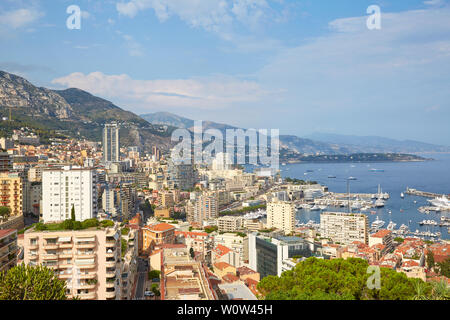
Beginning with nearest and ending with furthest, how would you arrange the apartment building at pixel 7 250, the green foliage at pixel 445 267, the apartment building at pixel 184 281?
the apartment building at pixel 184 281
the apartment building at pixel 7 250
the green foliage at pixel 445 267

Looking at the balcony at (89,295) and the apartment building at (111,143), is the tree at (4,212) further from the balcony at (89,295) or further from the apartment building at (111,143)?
the apartment building at (111,143)

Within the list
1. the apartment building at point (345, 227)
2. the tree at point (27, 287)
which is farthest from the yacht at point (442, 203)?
the tree at point (27, 287)

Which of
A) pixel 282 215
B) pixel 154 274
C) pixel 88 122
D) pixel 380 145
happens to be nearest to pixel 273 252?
pixel 154 274

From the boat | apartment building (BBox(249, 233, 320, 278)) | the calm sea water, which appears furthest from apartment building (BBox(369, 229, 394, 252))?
the boat

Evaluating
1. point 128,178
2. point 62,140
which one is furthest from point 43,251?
point 62,140

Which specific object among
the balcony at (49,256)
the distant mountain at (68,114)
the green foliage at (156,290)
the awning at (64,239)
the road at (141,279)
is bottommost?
the road at (141,279)

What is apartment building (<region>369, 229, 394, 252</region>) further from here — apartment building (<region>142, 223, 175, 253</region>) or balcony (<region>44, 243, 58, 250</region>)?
balcony (<region>44, 243, 58, 250</region>)

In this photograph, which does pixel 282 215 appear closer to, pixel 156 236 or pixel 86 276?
pixel 156 236
